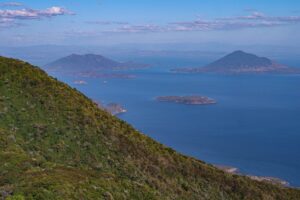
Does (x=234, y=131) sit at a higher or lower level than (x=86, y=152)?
lower

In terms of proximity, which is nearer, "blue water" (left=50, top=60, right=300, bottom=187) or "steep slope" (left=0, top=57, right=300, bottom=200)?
"steep slope" (left=0, top=57, right=300, bottom=200)

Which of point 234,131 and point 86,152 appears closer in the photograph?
point 86,152

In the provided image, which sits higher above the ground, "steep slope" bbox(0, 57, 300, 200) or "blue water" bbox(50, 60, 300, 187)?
"steep slope" bbox(0, 57, 300, 200)

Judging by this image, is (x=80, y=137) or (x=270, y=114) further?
(x=270, y=114)

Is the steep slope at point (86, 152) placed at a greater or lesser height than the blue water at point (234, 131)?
greater

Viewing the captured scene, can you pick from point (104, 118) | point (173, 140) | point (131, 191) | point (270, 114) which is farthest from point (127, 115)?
point (131, 191)

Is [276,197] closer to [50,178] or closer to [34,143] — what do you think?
[34,143]

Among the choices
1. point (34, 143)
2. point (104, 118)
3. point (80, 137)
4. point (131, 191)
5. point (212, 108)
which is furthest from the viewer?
point (212, 108)

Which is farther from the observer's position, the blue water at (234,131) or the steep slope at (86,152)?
the blue water at (234,131)
